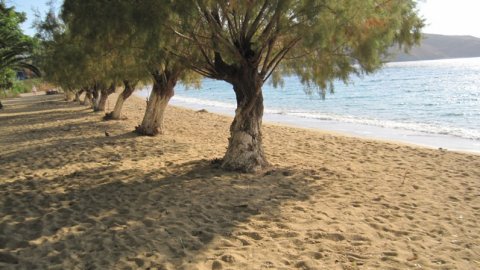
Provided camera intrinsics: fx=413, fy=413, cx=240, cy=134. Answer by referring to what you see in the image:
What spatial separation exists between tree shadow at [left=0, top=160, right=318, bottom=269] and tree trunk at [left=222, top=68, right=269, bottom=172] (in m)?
0.35

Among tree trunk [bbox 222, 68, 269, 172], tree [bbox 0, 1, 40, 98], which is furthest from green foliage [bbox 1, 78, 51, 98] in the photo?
tree trunk [bbox 222, 68, 269, 172]

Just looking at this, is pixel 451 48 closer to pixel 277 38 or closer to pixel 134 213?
pixel 277 38

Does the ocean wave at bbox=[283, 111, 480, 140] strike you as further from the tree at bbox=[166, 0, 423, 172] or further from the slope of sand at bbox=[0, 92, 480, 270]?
the tree at bbox=[166, 0, 423, 172]

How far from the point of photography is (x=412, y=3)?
852 centimetres

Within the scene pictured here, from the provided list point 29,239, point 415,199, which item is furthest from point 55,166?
point 415,199

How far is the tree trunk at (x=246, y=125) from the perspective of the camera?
822 cm

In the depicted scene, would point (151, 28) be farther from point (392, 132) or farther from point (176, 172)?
point (392, 132)

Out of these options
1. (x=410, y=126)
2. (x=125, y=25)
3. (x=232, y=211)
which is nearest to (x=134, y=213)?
(x=232, y=211)

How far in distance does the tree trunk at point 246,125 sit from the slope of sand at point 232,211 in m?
0.33

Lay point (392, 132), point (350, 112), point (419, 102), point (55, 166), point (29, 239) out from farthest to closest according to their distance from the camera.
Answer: point (419, 102) → point (350, 112) → point (392, 132) → point (55, 166) → point (29, 239)

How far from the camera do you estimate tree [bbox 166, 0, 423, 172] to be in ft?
21.6

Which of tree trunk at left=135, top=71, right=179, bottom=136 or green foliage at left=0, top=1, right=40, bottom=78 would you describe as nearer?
tree trunk at left=135, top=71, right=179, bottom=136

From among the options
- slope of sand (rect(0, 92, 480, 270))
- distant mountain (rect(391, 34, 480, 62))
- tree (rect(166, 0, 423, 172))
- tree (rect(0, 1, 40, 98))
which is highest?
distant mountain (rect(391, 34, 480, 62))

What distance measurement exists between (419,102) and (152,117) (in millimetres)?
25269
